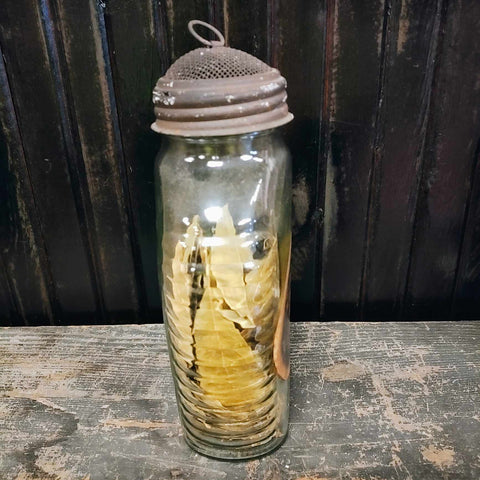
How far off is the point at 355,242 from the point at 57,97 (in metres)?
0.64

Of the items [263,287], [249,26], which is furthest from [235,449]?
[249,26]

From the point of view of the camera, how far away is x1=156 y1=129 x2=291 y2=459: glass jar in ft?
2.18

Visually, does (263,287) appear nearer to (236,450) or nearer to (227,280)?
(227,280)

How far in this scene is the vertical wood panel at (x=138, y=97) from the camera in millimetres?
842

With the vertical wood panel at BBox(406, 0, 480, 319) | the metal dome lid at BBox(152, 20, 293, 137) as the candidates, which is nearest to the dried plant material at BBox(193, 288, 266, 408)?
the metal dome lid at BBox(152, 20, 293, 137)

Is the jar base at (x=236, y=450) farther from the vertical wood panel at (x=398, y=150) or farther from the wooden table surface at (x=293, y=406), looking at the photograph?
the vertical wood panel at (x=398, y=150)

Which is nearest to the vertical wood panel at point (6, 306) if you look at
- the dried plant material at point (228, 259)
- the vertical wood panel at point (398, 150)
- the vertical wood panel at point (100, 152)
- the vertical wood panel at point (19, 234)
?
the vertical wood panel at point (19, 234)

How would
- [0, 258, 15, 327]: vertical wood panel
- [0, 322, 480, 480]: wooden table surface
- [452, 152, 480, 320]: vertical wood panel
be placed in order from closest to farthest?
[0, 322, 480, 480]: wooden table surface, [452, 152, 480, 320]: vertical wood panel, [0, 258, 15, 327]: vertical wood panel

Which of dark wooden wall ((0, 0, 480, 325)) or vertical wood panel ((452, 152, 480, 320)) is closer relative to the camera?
dark wooden wall ((0, 0, 480, 325))

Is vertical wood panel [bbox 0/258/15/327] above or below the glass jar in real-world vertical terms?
below

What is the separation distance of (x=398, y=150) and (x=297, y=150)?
7.6 inches

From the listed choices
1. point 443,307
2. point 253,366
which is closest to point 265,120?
point 253,366

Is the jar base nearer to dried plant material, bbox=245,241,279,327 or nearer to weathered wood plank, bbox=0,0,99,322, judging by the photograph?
dried plant material, bbox=245,241,279,327

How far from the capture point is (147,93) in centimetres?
89
